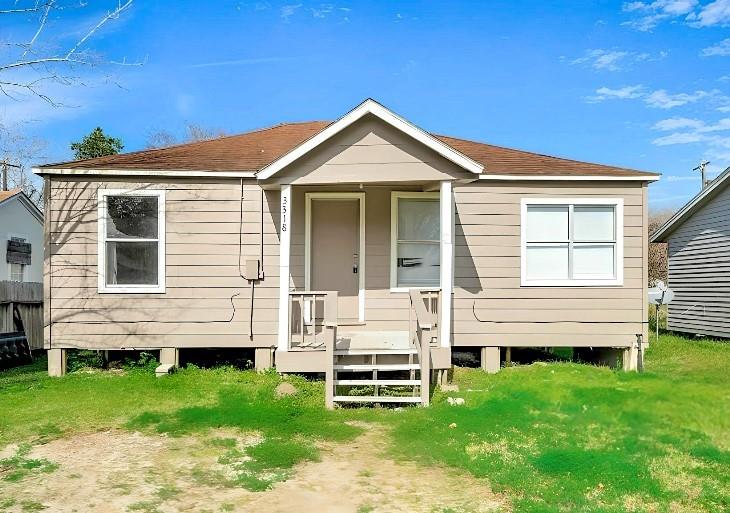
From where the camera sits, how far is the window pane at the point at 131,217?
9.30 m

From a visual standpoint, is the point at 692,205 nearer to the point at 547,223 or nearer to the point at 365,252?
the point at 547,223

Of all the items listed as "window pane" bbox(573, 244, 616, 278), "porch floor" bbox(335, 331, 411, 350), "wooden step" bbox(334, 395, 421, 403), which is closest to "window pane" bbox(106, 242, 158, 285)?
"porch floor" bbox(335, 331, 411, 350)

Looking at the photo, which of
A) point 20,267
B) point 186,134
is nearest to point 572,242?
point 20,267

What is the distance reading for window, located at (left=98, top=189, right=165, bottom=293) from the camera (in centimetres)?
926

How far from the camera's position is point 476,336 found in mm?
9539

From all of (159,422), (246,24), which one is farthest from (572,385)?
(246,24)

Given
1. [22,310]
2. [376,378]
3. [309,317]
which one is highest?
[309,317]

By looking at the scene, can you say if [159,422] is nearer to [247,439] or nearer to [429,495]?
[247,439]

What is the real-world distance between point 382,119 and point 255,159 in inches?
108

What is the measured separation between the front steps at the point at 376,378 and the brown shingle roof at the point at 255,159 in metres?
3.37

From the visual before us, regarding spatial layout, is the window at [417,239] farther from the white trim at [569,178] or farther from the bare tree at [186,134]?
the bare tree at [186,134]

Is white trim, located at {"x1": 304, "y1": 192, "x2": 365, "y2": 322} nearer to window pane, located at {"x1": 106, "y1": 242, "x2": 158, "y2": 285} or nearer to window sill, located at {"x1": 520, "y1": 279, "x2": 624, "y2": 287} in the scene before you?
window pane, located at {"x1": 106, "y1": 242, "x2": 158, "y2": 285}

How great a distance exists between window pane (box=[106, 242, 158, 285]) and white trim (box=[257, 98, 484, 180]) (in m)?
2.58

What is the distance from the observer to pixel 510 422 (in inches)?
260
